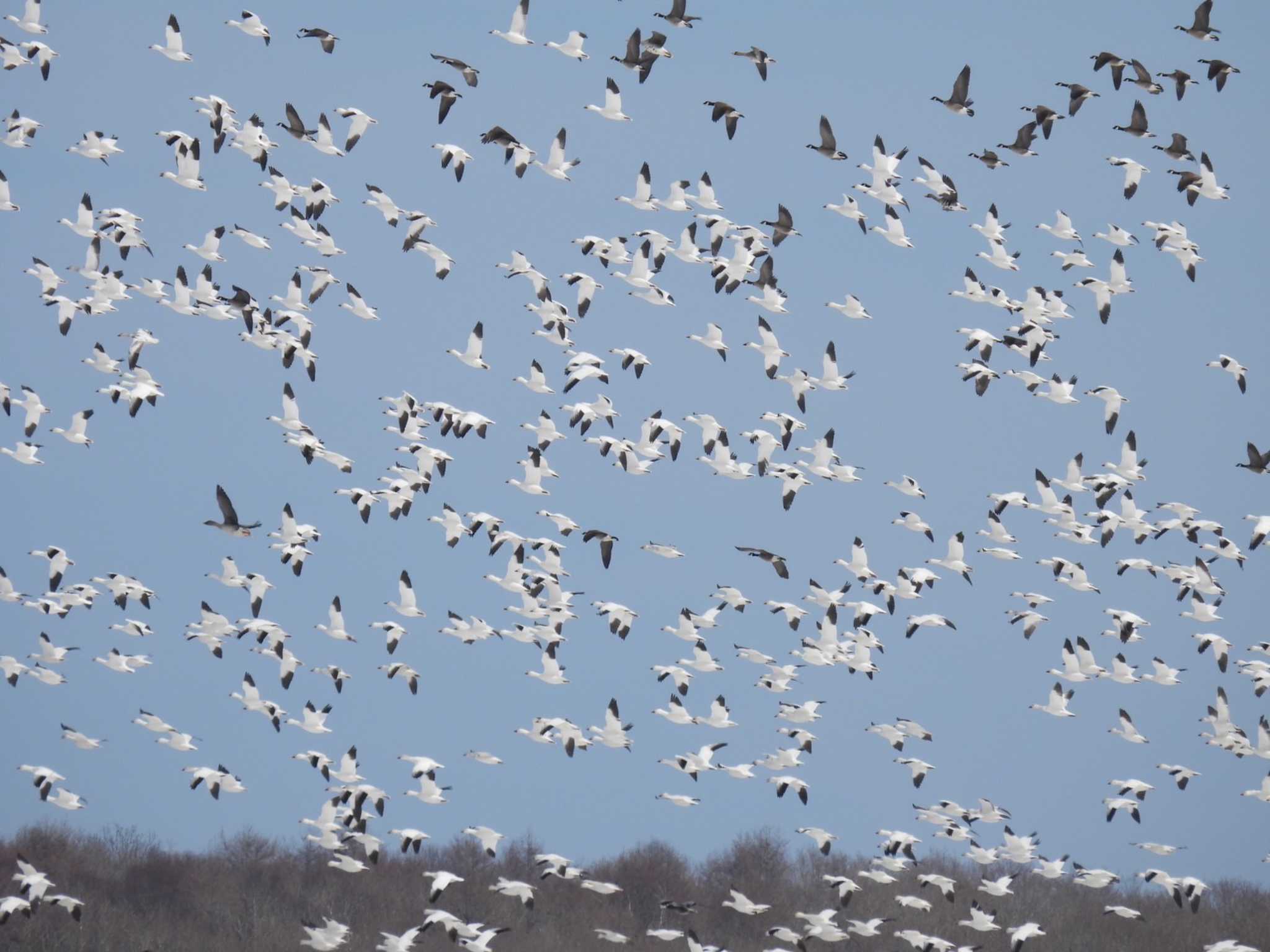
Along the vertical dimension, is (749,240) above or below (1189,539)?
above

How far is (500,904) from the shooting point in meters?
54.0

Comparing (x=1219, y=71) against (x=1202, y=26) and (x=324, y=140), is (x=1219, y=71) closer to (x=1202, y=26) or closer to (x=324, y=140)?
(x=1202, y=26)

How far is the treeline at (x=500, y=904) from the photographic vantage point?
50.8 meters

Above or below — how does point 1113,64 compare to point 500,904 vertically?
above

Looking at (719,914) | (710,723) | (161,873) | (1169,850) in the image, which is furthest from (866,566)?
(161,873)

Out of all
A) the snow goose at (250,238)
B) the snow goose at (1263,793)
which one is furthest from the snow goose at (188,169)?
the snow goose at (1263,793)

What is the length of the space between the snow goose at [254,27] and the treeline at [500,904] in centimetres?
1981

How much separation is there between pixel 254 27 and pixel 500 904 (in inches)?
904

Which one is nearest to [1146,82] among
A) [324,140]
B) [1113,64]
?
[1113,64]

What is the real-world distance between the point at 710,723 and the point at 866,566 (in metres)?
4.81

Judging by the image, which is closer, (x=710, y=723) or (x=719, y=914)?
(x=710, y=723)

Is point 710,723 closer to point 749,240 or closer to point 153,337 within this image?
point 749,240

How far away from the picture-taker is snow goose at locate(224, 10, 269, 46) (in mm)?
41469

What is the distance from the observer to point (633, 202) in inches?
1738
